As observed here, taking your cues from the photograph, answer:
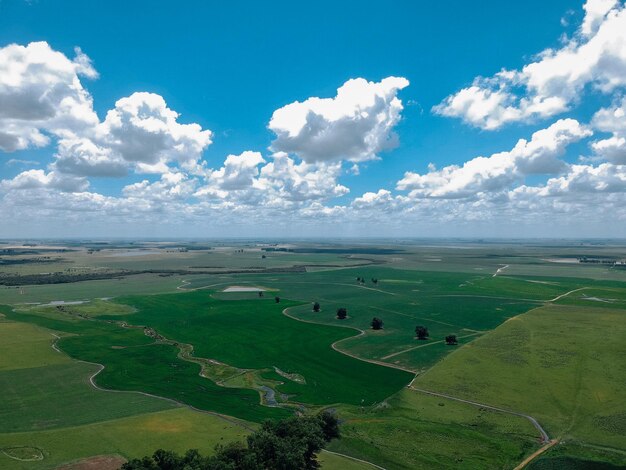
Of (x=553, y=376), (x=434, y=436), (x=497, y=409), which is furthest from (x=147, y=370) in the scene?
(x=553, y=376)

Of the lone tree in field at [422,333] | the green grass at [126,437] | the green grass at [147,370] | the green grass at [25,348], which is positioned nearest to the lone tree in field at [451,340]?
the lone tree in field at [422,333]

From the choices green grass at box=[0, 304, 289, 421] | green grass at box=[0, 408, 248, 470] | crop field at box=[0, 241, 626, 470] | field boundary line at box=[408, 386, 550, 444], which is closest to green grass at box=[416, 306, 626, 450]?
crop field at box=[0, 241, 626, 470]

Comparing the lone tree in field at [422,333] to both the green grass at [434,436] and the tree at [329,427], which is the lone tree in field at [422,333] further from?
the tree at [329,427]

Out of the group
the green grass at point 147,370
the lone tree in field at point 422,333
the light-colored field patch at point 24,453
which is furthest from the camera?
the lone tree in field at point 422,333

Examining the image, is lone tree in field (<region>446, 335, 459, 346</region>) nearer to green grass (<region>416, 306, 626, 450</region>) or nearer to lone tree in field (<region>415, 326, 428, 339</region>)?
green grass (<region>416, 306, 626, 450</region>)

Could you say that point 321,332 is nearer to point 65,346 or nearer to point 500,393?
point 500,393

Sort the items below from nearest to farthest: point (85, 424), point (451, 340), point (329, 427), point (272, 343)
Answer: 1. point (329, 427)
2. point (85, 424)
3. point (451, 340)
4. point (272, 343)

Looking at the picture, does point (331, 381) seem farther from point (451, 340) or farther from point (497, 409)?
point (451, 340)
